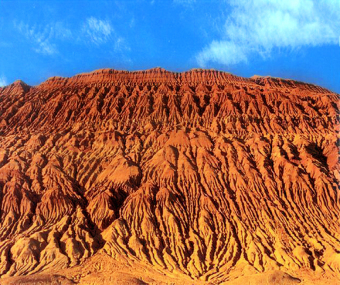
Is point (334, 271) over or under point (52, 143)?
under

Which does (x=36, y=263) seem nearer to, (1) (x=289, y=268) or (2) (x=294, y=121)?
(1) (x=289, y=268)

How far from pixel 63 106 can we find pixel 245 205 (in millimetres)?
39671

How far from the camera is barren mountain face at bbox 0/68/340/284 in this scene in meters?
55.2

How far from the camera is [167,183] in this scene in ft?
225

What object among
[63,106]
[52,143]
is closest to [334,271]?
[52,143]

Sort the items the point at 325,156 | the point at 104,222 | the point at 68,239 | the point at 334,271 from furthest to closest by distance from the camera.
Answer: the point at 325,156 → the point at 104,222 → the point at 68,239 → the point at 334,271

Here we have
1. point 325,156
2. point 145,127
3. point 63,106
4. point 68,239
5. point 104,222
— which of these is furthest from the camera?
point 63,106

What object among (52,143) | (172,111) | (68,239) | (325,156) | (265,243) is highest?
(172,111)

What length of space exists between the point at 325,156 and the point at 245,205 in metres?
17.8

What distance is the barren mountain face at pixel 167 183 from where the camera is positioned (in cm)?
5519

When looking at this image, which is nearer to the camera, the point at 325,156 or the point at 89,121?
the point at 325,156

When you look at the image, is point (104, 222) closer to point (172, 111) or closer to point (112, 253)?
point (112, 253)

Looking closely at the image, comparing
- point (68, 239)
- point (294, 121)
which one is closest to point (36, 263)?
point (68, 239)

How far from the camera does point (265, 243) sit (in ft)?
193
